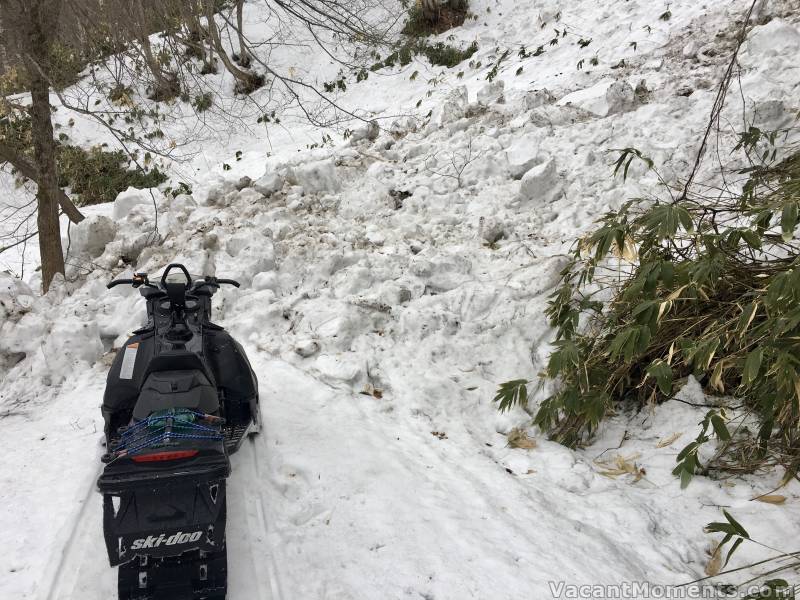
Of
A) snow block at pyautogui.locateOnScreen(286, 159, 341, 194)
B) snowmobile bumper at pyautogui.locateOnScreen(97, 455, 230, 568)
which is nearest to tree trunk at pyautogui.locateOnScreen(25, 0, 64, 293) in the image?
snow block at pyautogui.locateOnScreen(286, 159, 341, 194)

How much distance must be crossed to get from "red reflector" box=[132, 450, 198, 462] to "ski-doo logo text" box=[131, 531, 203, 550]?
0.32 m

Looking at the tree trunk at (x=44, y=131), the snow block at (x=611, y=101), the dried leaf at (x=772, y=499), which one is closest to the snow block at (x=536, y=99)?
the snow block at (x=611, y=101)

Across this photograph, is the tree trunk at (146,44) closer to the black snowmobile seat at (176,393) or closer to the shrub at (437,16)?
the black snowmobile seat at (176,393)

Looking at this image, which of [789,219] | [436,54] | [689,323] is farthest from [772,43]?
A: [436,54]

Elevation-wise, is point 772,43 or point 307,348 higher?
point 772,43

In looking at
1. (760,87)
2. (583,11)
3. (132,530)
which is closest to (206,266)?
(132,530)

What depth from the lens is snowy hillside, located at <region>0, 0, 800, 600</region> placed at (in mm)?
2754

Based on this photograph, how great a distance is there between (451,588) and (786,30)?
7.98 m

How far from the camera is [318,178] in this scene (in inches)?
283

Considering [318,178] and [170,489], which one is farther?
[318,178]

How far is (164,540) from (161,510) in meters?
0.13

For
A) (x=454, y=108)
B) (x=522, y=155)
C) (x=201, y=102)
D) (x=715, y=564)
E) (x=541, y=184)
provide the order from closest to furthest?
(x=715, y=564)
(x=201, y=102)
(x=541, y=184)
(x=522, y=155)
(x=454, y=108)

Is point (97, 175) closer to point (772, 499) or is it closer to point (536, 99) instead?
point (536, 99)

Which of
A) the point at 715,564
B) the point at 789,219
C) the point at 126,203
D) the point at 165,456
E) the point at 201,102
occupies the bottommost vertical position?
the point at 715,564
